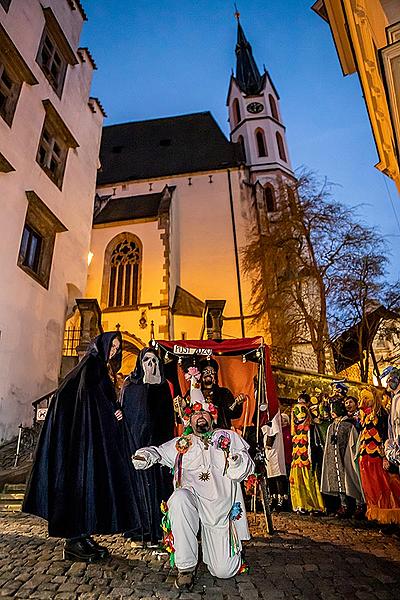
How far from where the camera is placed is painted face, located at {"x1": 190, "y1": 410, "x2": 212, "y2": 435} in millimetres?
3125

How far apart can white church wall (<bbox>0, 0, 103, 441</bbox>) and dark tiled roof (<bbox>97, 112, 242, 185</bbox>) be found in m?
11.1

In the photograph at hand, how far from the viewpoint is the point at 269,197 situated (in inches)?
922

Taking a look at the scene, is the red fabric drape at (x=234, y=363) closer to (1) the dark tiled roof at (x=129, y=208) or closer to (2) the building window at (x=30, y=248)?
(2) the building window at (x=30, y=248)

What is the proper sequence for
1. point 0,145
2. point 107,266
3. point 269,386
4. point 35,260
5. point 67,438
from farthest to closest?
point 107,266, point 35,260, point 0,145, point 269,386, point 67,438

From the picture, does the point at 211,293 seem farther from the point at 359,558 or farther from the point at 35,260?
the point at 359,558

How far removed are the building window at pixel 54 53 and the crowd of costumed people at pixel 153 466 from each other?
12.6m

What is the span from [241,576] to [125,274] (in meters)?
17.5

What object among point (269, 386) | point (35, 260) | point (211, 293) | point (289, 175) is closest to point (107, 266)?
point (211, 293)

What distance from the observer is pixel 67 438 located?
3375 millimetres

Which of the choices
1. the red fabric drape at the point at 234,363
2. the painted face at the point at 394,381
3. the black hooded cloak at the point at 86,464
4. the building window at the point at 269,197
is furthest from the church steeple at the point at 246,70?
the black hooded cloak at the point at 86,464

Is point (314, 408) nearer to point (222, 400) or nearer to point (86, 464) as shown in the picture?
point (222, 400)

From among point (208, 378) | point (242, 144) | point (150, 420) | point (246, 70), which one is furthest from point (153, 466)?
point (246, 70)

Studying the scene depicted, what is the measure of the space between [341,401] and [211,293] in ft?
49.8

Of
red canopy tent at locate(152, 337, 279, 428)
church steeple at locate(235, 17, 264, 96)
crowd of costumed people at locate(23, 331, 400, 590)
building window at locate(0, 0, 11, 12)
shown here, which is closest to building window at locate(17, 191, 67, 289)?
building window at locate(0, 0, 11, 12)
